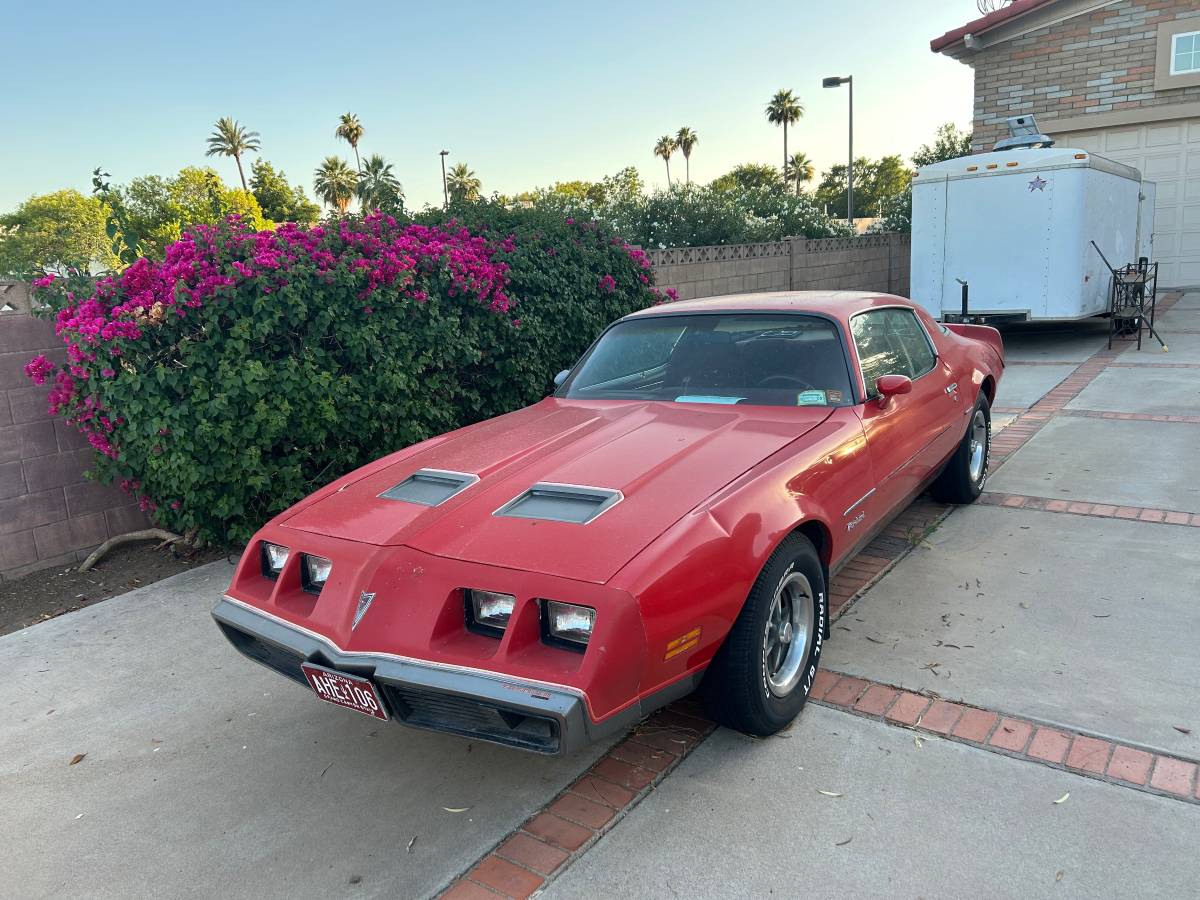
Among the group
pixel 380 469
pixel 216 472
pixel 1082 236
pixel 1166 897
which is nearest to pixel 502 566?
pixel 380 469

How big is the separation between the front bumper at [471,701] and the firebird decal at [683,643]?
183 mm

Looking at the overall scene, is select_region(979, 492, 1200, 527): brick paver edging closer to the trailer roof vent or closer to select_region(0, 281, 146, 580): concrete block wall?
select_region(0, 281, 146, 580): concrete block wall

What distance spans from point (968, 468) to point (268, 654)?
422 centimetres

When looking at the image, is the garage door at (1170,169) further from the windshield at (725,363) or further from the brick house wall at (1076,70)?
the windshield at (725,363)

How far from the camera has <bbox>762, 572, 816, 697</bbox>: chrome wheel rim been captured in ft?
10.4

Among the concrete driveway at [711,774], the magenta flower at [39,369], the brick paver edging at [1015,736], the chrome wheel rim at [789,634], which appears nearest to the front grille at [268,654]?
the concrete driveway at [711,774]

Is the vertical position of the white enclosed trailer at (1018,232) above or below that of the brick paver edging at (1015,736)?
above

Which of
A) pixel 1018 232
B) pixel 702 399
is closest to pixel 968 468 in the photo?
pixel 702 399

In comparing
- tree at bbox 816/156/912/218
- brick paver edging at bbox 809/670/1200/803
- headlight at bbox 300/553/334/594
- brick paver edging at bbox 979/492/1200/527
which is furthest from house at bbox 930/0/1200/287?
tree at bbox 816/156/912/218

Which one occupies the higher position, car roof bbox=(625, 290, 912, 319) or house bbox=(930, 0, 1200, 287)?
house bbox=(930, 0, 1200, 287)

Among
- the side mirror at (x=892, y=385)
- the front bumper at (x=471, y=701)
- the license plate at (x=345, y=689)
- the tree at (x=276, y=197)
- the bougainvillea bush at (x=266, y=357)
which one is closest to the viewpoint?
the front bumper at (x=471, y=701)

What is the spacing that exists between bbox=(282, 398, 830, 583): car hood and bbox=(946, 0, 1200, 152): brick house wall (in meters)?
16.2

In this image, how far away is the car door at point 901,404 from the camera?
404 cm

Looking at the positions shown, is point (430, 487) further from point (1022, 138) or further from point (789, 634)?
point (1022, 138)
